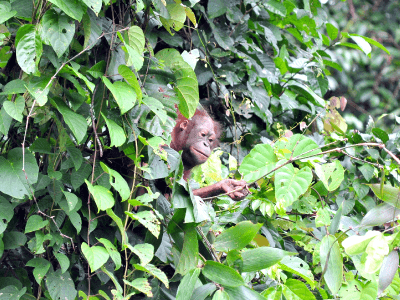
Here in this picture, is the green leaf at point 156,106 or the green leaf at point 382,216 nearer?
the green leaf at point 382,216

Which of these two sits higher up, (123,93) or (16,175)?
(123,93)

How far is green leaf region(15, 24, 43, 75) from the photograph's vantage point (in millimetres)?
948

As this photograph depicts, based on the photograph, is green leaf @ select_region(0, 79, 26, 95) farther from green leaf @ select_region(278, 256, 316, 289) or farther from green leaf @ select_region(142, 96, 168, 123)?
green leaf @ select_region(278, 256, 316, 289)

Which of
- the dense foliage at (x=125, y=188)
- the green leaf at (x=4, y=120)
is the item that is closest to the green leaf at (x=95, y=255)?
the dense foliage at (x=125, y=188)

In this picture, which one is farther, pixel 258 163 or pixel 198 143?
pixel 198 143

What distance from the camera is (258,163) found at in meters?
1.27

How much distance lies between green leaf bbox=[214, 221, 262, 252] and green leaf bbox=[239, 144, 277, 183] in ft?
0.62

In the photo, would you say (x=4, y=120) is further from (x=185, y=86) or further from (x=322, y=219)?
(x=322, y=219)

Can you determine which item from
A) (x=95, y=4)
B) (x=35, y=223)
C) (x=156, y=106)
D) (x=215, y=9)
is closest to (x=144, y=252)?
(x=35, y=223)

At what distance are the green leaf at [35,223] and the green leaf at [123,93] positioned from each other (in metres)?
0.35

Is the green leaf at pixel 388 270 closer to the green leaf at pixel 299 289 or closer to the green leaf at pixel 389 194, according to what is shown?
the green leaf at pixel 389 194

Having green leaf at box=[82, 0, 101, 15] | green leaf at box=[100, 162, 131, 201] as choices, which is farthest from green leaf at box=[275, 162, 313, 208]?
green leaf at box=[82, 0, 101, 15]

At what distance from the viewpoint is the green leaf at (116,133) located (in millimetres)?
995

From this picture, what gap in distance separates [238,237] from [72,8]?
709 millimetres
